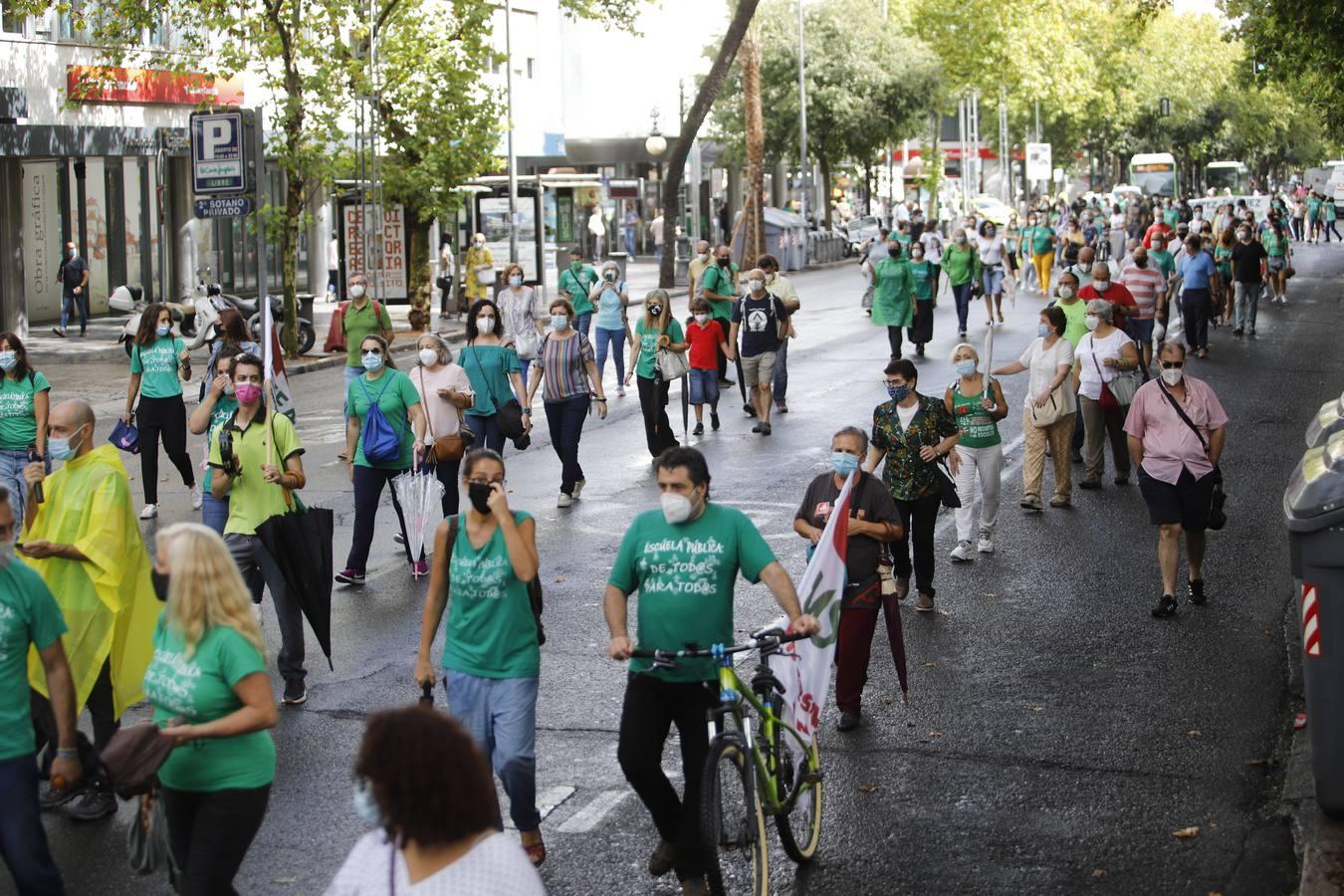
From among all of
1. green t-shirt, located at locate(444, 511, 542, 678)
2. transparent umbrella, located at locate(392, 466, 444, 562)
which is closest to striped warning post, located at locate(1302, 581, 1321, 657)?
green t-shirt, located at locate(444, 511, 542, 678)

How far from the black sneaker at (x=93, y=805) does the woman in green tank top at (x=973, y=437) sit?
665cm

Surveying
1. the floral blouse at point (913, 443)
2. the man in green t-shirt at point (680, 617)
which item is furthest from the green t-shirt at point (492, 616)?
the floral blouse at point (913, 443)

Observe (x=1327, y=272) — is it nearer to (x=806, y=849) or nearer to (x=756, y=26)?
(x=756, y=26)

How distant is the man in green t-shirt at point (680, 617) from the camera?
6469mm

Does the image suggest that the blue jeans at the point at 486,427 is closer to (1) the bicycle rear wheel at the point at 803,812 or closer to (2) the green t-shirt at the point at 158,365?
(2) the green t-shirt at the point at 158,365

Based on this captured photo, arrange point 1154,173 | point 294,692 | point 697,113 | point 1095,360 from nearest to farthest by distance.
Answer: point 294,692 → point 1095,360 → point 697,113 → point 1154,173

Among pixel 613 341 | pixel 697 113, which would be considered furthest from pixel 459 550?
pixel 697 113

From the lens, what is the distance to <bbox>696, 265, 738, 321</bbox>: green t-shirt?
2072 centimetres

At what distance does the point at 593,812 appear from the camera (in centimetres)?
766

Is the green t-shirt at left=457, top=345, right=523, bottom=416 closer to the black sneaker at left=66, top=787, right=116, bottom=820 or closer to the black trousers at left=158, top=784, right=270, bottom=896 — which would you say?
the black sneaker at left=66, top=787, right=116, bottom=820

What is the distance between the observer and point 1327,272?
4597 cm

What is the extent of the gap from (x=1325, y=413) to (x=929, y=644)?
2528 mm

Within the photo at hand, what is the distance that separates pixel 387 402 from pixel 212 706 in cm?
668

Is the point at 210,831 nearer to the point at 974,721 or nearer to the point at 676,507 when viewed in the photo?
the point at 676,507
